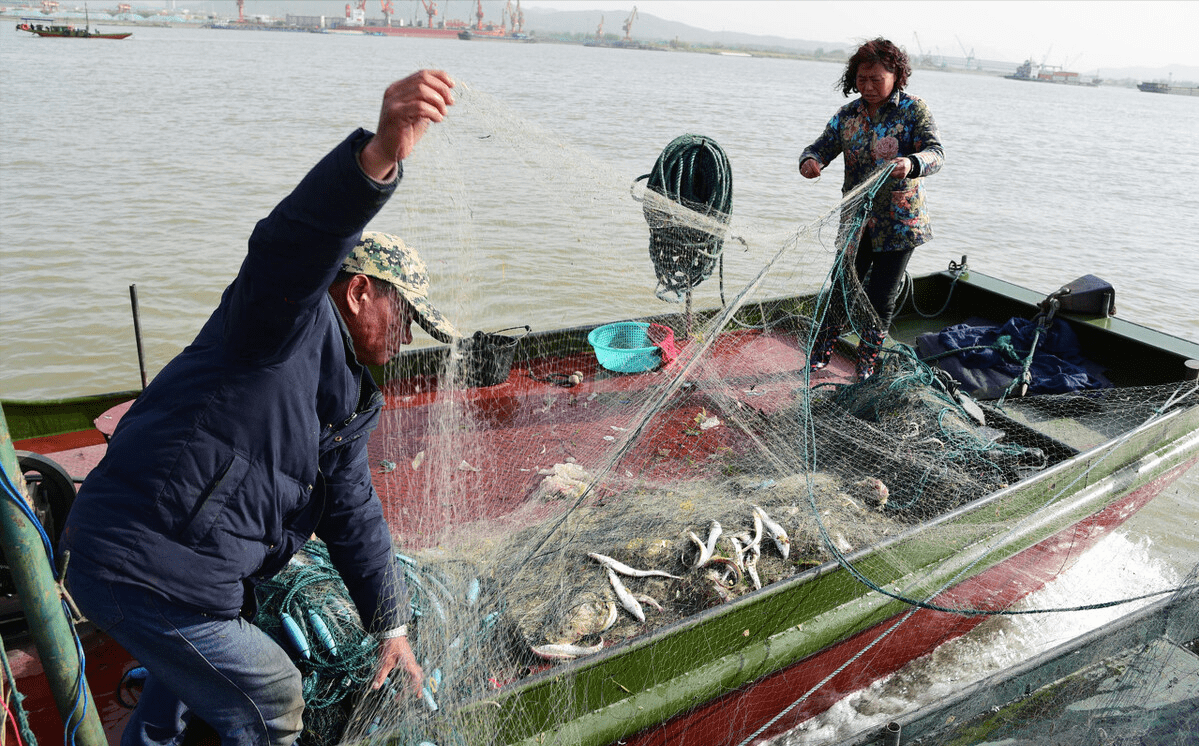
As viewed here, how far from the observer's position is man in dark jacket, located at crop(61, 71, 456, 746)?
141 centimetres

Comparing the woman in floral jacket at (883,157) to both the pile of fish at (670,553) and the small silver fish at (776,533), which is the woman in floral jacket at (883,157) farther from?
the small silver fish at (776,533)

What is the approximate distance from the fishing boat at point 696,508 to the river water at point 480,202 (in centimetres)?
81

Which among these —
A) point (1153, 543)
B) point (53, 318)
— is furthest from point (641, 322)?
point (53, 318)

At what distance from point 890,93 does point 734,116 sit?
851 inches

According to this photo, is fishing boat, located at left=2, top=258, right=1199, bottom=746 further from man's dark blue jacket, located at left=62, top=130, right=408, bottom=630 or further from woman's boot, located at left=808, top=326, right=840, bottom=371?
man's dark blue jacket, located at left=62, top=130, right=408, bottom=630

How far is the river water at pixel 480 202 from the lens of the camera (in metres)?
4.23

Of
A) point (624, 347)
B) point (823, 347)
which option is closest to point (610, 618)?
point (624, 347)

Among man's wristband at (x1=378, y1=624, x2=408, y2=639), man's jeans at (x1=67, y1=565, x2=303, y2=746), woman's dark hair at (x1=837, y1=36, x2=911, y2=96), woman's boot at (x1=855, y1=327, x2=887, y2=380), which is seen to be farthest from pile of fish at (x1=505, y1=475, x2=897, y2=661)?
woman's dark hair at (x1=837, y1=36, x2=911, y2=96)

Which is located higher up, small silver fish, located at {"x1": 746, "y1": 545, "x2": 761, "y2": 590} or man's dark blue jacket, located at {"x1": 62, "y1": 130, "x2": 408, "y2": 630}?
man's dark blue jacket, located at {"x1": 62, "y1": 130, "x2": 408, "y2": 630}

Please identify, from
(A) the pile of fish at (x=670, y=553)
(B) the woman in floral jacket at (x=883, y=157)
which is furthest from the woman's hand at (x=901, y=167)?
(A) the pile of fish at (x=670, y=553)

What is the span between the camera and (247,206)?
11.3 m

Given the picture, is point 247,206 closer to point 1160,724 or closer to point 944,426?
point 944,426

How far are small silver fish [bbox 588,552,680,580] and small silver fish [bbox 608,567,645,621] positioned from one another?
54 mm

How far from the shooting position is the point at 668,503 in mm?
3633
